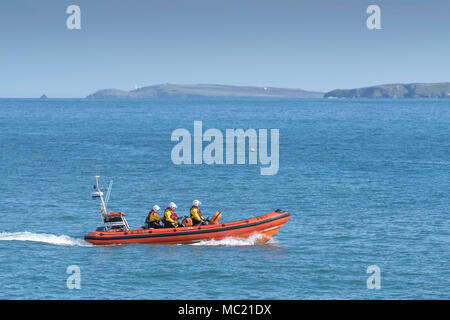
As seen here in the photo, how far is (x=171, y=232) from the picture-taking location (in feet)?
108

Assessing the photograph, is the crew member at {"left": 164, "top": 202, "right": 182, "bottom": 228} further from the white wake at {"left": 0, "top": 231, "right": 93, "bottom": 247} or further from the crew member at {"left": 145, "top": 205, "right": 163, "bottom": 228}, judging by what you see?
the white wake at {"left": 0, "top": 231, "right": 93, "bottom": 247}

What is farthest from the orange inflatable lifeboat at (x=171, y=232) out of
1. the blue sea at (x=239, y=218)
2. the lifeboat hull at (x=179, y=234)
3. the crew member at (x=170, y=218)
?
the blue sea at (x=239, y=218)

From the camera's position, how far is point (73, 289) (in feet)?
88.2

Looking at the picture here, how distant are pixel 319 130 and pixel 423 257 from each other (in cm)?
9741

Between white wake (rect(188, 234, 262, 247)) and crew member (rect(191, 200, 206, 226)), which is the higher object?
crew member (rect(191, 200, 206, 226))

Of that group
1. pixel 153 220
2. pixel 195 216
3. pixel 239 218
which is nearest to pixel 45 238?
pixel 153 220

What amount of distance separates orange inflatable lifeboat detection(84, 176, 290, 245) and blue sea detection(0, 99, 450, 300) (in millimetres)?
474

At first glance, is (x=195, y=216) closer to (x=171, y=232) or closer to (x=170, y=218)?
(x=170, y=218)

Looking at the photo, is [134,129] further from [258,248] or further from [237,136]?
[258,248]

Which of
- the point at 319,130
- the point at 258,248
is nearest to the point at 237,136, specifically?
the point at 319,130

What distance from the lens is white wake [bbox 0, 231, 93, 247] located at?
111ft

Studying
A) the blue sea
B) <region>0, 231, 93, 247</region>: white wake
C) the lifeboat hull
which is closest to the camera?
the blue sea

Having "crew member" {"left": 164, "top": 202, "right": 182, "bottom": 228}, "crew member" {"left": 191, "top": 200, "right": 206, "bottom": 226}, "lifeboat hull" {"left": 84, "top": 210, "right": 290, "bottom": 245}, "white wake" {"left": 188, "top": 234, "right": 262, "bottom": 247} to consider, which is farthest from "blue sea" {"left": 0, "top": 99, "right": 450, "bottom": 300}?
"crew member" {"left": 191, "top": 200, "right": 206, "bottom": 226}

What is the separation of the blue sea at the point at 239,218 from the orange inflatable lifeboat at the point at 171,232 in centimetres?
47
